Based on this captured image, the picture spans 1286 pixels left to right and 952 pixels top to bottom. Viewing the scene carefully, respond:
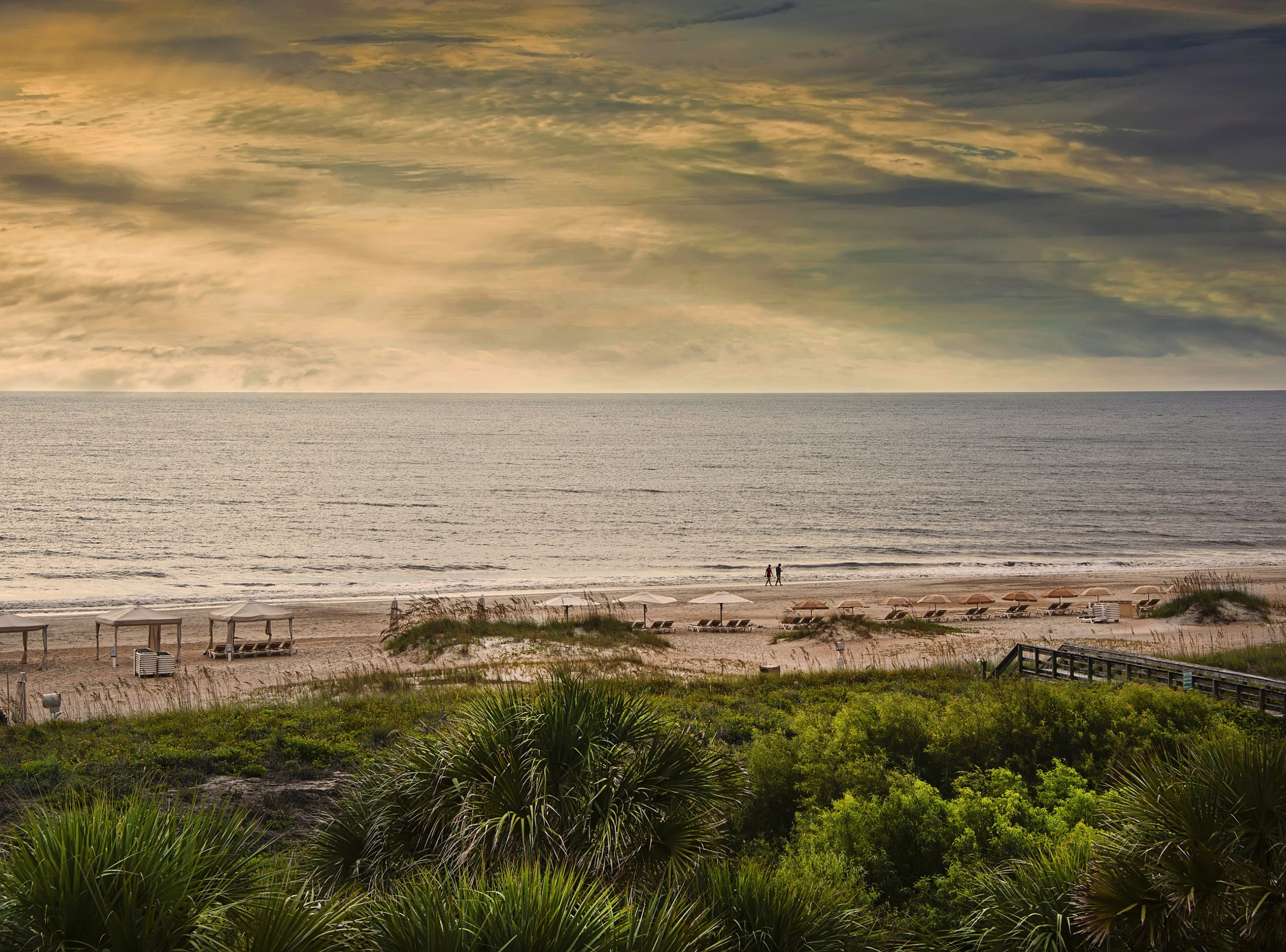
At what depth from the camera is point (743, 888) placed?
6953 millimetres

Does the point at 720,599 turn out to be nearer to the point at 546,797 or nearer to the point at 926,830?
the point at 926,830

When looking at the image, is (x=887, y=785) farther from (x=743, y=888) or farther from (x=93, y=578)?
(x=93, y=578)

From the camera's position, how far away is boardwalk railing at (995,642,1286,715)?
53.4 feet

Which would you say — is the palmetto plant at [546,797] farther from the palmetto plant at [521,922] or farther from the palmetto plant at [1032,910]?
the palmetto plant at [1032,910]

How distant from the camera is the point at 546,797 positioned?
728cm

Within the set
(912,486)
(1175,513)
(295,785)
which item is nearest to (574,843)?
(295,785)

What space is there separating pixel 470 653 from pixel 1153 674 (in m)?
17.5

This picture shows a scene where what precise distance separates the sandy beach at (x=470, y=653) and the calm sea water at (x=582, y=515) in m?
9.07

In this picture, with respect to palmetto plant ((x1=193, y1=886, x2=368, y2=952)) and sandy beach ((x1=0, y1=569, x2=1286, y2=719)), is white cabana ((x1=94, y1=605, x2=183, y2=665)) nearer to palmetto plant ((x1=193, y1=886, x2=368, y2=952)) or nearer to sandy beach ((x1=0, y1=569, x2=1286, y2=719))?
sandy beach ((x1=0, y1=569, x2=1286, y2=719))

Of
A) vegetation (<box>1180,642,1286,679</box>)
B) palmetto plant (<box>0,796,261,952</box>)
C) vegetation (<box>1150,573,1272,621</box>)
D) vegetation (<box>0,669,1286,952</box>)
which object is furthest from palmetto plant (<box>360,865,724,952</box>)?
vegetation (<box>1150,573,1272,621</box>)

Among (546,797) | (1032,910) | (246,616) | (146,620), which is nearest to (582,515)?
(246,616)

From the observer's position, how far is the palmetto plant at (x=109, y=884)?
4.97 metres

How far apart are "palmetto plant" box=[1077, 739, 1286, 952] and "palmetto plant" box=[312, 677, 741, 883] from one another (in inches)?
117

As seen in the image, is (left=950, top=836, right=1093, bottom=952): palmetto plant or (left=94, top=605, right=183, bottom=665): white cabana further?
(left=94, top=605, right=183, bottom=665): white cabana
